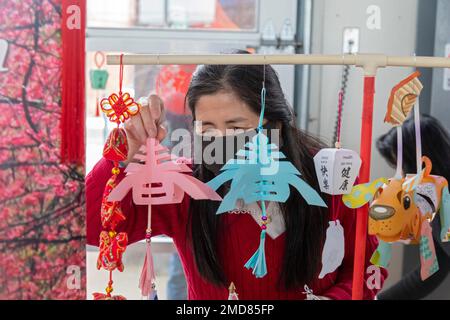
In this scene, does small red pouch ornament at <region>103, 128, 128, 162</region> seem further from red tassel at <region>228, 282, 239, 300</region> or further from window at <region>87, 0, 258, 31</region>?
window at <region>87, 0, 258, 31</region>

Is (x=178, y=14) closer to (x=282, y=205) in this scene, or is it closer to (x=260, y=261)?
(x=282, y=205)

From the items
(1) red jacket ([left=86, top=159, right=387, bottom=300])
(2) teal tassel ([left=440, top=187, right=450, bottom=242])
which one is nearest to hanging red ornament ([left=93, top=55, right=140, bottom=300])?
(1) red jacket ([left=86, top=159, right=387, bottom=300])

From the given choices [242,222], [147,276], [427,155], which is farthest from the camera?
[427,155]

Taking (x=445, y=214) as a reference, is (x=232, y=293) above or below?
below

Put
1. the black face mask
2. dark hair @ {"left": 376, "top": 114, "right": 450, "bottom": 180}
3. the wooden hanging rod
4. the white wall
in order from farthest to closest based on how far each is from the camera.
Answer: the white wall < dark hair @ {"left": 376, "top": 114, "right": 450, "bottom": 180} < the black face mask < the wooden hanging rod

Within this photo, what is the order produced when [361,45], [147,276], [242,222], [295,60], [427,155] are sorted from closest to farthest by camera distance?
1. [295,60]
2. [147,276]
3. [242,222]
4. [427,155]
5. [361,45]

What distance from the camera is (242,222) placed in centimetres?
123

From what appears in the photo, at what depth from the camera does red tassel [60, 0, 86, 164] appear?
1171 mm

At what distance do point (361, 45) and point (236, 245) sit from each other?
0.71m

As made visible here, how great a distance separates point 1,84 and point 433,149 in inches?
39.4

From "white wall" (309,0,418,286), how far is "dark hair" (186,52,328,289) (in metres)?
0.42

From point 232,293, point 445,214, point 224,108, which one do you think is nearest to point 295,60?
point 224,108

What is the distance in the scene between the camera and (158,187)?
1.07 meters

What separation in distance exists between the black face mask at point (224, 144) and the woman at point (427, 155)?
1.39ft
